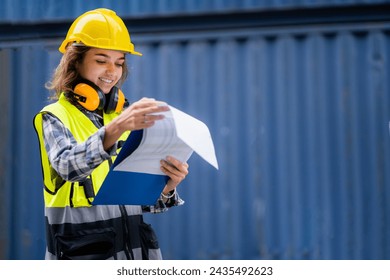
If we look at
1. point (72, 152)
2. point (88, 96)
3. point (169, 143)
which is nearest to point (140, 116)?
point (169, 143)

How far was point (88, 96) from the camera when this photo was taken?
205cm

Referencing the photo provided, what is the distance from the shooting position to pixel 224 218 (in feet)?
13.9

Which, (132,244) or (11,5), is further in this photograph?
(11,5)

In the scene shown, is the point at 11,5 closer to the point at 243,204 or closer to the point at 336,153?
the point at 243,204

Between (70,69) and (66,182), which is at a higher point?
(70,69)

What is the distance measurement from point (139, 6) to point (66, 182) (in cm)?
273

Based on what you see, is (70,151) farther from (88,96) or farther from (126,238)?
(126,238)

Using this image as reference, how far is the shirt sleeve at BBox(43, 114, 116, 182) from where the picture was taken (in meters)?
1.75

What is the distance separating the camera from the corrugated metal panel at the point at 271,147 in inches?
164

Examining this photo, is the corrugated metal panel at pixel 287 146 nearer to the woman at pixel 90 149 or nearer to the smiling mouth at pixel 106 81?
the woman at pixel 90 149

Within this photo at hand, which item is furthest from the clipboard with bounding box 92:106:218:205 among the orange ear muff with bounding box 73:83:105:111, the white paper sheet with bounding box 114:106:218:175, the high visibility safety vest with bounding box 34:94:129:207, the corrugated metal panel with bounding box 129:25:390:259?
the corrugated metal panel with bounding box 129:25:390:259

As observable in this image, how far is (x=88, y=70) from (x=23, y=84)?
263 centimetres
